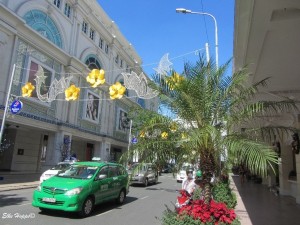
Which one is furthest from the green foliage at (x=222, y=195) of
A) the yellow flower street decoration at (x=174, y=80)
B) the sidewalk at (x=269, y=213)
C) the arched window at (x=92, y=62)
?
the arched window at (x=92, y=62)

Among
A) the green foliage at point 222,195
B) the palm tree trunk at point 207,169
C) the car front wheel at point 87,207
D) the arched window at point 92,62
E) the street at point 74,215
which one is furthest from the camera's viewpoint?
the arched window at point 92,62

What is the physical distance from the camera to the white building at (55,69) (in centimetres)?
2127

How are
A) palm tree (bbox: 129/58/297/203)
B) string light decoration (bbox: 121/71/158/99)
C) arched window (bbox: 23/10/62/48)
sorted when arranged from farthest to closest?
arched window (bbox: 23/10/62/48) → string light decoration (bbox: 121/71/158/99) → palm tree (bbox: 129/58/297/203)

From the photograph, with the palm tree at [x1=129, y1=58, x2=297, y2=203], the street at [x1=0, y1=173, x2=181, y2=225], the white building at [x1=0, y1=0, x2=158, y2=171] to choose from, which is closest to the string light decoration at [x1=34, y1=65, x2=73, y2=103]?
the white building at [x1=0, y1=0, x2=158, y2=171]

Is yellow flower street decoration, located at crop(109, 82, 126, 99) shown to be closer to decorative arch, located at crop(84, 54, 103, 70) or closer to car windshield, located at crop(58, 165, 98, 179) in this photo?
car windshield, located at crop(58, 165, 98, 179)

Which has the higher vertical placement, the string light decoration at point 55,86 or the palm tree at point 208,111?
the string light decoration at point 55,86

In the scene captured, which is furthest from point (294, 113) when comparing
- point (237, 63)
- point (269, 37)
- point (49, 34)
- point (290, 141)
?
point (49, 34)

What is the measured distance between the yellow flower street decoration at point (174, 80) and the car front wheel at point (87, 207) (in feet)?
16.7

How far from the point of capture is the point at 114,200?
505 inches

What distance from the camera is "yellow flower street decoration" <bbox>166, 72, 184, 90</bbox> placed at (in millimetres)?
6852

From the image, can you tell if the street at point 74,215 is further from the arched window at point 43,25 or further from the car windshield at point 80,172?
the arched window at point 43,25

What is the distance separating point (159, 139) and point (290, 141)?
34.7 feet

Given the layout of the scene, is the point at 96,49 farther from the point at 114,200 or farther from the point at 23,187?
the point at 114,200

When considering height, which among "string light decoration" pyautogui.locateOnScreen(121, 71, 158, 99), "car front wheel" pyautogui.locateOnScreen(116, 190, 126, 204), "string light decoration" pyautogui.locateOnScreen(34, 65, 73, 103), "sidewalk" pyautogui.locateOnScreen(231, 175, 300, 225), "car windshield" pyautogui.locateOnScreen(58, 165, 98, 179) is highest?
"string light decoration" pyautogui.locateOnScreen(34, 65, 73, 103)
